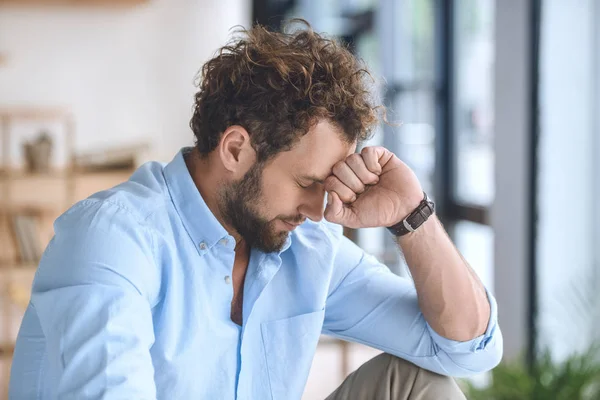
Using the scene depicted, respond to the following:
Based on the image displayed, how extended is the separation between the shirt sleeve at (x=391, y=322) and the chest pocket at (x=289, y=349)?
0.11 meters

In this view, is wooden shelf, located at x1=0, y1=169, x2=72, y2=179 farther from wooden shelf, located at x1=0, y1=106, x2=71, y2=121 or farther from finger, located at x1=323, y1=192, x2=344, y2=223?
finger, located at x1=323, y1=192, x2=344, y2=223

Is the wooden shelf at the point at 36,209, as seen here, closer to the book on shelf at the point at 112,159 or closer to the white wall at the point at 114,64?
the book on shelf at the point at 112,159

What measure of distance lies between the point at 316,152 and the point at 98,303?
0.49 metres

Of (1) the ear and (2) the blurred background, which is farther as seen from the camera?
(2) the blurred background

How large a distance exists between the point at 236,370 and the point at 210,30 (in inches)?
149

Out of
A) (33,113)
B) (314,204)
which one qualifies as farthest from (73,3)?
(314,204)

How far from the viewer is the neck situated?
1560mm

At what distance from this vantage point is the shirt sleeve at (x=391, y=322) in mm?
1603

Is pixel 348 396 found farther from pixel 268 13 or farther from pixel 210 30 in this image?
pixel 268 13

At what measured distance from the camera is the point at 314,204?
5.07ft

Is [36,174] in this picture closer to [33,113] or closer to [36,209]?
[36,209]

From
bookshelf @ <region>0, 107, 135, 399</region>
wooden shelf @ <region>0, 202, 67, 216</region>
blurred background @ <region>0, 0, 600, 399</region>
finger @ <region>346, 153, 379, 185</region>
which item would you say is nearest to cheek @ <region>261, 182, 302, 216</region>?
finger @ <region>346, 153, 379, 185</region>

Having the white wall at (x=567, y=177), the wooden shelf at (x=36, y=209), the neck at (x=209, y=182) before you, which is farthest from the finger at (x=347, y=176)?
the wooden shelf at (x=36, y=209)

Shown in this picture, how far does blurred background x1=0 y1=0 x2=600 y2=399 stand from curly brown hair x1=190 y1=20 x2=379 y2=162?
666 mm
